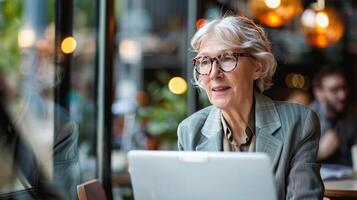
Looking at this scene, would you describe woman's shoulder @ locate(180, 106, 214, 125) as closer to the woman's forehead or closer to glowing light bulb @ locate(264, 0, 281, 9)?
the woman's forehead

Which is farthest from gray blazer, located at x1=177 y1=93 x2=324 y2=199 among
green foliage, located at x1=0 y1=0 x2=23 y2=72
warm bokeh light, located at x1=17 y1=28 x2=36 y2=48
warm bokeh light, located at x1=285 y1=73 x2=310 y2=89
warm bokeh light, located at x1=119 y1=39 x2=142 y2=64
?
warm bokeh light, located at x1=119 y1=39 x2=142 y2=64

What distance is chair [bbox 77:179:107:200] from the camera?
7.50 ft

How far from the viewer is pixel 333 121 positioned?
5.64 m

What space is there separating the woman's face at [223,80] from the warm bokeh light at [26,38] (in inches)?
62.5

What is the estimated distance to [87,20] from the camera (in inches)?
176

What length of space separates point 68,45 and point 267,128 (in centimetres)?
194

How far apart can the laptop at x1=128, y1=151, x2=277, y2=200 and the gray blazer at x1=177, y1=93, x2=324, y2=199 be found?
38 centimetres

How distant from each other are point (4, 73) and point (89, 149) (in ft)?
3.73

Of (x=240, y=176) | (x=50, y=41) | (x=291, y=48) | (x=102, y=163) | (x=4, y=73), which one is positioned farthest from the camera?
(x=291, y=48)

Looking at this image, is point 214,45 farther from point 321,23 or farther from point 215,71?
point 321,23

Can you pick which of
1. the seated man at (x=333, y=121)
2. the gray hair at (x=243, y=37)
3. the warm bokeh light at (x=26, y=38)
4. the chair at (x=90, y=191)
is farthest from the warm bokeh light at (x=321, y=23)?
the chair at (x=90, y=191)

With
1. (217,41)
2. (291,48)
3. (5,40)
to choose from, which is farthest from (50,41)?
(291,48)

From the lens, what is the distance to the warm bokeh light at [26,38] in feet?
12.1

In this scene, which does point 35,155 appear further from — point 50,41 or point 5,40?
point 50,41
